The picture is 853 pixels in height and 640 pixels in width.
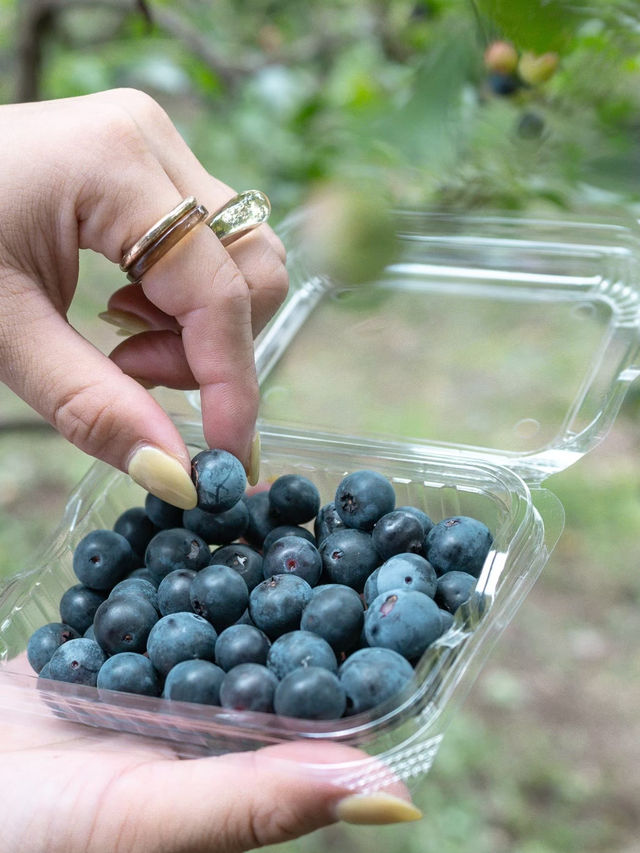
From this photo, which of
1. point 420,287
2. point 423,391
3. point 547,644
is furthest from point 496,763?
point 420,287

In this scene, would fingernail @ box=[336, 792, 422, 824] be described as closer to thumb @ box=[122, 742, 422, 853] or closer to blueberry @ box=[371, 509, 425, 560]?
thumb @ box=[122, 742, 422, 853]

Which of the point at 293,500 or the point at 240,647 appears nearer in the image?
the point at 240,647

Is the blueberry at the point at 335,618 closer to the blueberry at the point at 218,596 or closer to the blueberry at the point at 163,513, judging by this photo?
the blueberry at the point at 218,596

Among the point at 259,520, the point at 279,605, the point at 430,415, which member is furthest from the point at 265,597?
the point at 430,415

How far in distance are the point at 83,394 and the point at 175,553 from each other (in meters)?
0.27

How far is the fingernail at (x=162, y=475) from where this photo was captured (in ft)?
3.31

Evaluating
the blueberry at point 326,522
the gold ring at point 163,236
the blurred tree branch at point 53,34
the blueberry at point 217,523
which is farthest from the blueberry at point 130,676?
the blurred tree branch at point 53,34

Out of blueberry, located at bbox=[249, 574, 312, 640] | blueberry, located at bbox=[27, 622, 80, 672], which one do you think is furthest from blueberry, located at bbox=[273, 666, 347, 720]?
blueberry, located at bbox=[27, 622, 80, 672]

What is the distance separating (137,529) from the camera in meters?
1.24

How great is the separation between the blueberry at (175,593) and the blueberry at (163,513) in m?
0.14

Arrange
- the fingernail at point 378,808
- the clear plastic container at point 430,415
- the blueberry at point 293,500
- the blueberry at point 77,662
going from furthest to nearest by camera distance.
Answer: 1. the blueberry at point 293,500
2. the blueberry at point 77,662
3. the clear plastic container at point 430,415
4. the fingernail at point 378,808

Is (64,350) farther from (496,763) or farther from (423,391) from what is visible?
(496,763)

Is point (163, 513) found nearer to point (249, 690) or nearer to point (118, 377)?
point (118, 377)

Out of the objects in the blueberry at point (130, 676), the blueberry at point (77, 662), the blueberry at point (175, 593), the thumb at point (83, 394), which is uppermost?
the thumb at point (83, 394)
